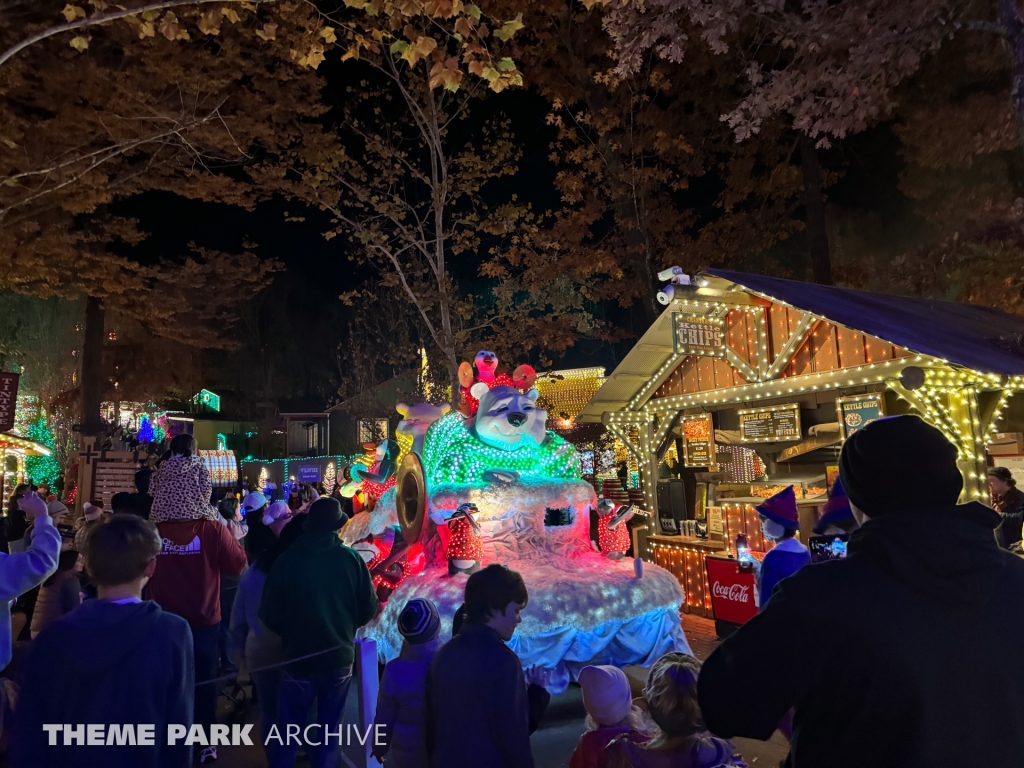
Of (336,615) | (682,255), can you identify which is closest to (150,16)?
(336,615)

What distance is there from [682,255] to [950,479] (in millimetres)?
15752

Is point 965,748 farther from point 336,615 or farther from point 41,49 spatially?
point 41,49

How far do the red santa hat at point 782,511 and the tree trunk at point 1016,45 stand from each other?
602 cm

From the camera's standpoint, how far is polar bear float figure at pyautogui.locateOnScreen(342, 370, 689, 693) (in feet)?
20.6

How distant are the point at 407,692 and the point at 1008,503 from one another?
→ 758 cm

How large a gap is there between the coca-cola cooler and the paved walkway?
2810 millimetres

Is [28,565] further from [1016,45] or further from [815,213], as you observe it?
[815,213]

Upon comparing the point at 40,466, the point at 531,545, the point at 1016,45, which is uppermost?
→ the point at 1016,45

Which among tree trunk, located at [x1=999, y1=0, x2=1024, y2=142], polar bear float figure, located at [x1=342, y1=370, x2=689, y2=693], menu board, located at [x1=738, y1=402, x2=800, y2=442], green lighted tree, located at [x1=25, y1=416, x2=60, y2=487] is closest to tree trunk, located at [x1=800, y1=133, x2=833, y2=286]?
menu board, located at [x1=738, y1=402, x2=800, y2=442]

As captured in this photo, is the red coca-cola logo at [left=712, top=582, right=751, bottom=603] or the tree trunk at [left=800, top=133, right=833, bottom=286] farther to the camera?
the tree trunk at [left=800, top=133, right=833, bottom=286]

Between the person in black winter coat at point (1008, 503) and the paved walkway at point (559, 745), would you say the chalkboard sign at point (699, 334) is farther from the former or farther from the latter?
the paved walkway at point (559, 745)

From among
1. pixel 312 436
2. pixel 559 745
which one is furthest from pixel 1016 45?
pixel 312 436

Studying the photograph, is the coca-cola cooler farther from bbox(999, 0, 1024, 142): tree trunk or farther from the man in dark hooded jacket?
the man in dark hooded jacket

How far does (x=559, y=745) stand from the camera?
17.7 feet
